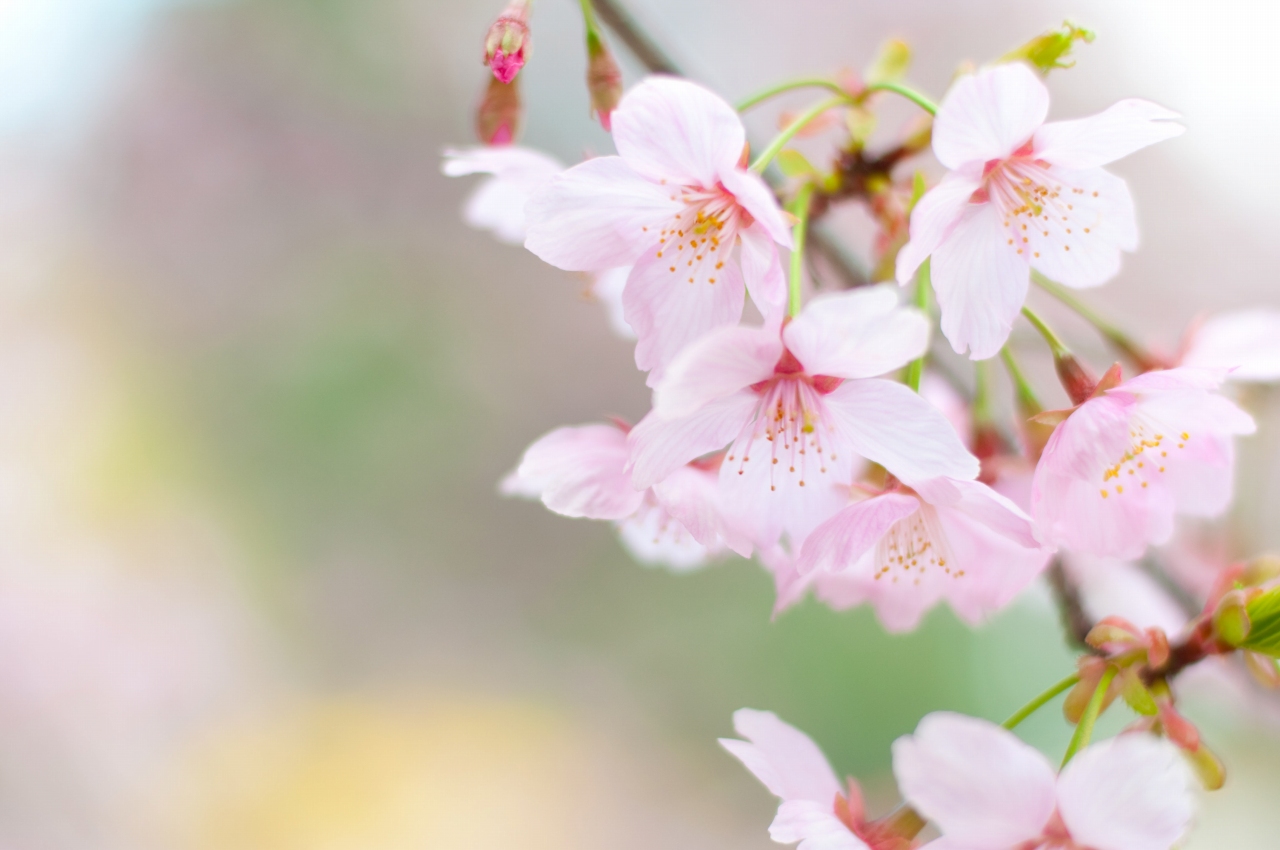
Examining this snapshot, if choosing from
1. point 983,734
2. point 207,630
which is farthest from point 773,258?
point 207,630

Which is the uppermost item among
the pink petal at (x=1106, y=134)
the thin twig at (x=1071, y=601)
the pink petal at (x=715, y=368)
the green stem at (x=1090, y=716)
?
the pink petal at (x=1106, y=134)

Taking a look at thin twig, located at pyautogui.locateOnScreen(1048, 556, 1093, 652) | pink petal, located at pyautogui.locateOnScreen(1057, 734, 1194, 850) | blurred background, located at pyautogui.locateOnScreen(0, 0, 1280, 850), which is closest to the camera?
pink petal, located at pyautogui.locateOnScreen(1057, 734, 1194, 850)

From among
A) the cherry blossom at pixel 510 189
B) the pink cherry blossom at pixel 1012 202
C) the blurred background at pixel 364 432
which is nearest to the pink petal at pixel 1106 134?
the pink cherry blossom at pixel 1012 202

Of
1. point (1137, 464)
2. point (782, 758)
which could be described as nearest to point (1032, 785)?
point (782, 758)

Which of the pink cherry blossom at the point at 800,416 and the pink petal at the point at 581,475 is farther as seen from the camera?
the pink petal at the point at 581,475

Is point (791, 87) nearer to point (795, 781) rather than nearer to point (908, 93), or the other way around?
point (908, 93)

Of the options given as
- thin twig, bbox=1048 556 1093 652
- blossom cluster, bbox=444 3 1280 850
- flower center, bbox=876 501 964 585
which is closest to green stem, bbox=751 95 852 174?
blossom cluster, bbox=444 3 1280 850

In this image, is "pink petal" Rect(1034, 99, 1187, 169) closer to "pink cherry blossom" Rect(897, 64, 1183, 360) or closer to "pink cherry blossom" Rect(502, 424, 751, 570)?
"pink cherry blossom" Rect(897, 64, 1183, 360)

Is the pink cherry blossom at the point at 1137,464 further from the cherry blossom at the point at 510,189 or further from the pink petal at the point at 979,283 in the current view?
the cherry blossom at the point at 510,189

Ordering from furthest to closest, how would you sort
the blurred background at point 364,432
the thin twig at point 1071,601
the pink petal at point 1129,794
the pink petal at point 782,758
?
the blurred background at point 364,432 → the thin twig at point 1071,601 → the pink petal at point 782,758 → the pink petal at point 1129,794
